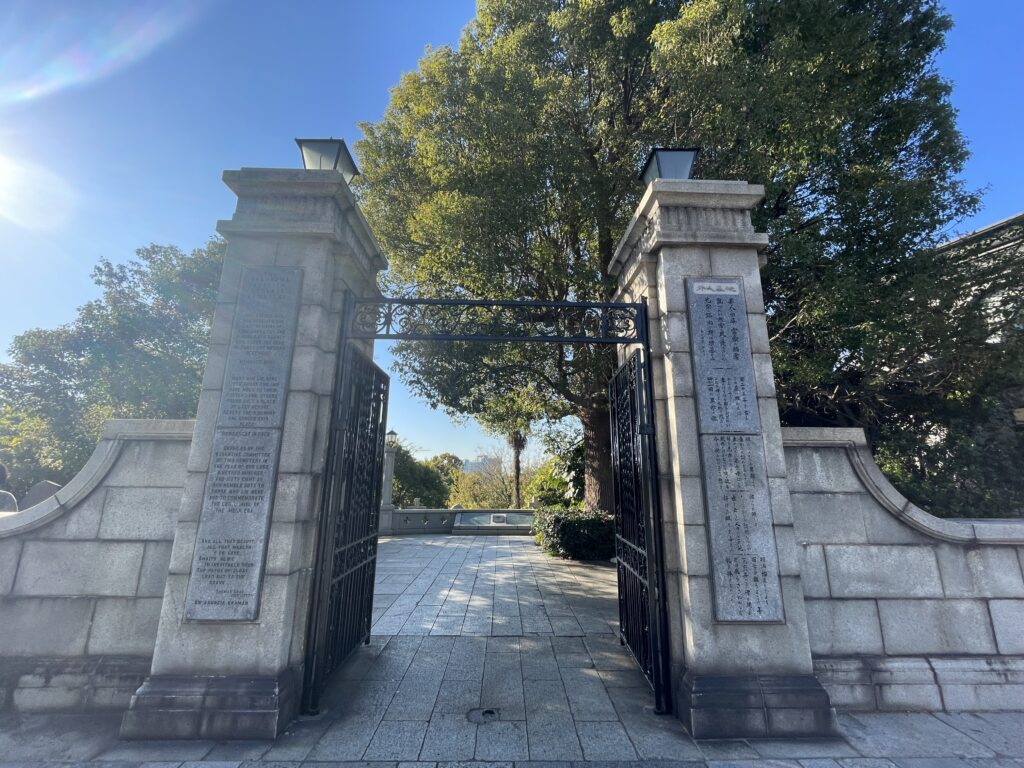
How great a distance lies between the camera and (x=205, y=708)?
113 inches

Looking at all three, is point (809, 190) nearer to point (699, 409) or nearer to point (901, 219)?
point (901, 219)

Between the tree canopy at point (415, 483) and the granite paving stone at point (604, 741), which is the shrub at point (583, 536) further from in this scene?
the tree canopy at point (415, 483)

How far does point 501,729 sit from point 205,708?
1.96 metres

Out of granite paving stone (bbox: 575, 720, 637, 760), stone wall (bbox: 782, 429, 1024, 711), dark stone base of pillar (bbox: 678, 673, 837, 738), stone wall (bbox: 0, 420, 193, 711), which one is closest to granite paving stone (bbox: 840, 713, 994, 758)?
stone wall (bbox: 782, 429, 1024, 711)

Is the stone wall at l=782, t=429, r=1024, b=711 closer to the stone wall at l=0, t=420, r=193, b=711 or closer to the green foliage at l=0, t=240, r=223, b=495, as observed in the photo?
the stone wall at l=0, t=420, r=193, b=711

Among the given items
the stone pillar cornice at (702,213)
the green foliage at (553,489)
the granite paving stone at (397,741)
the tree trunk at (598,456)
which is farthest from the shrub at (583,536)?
the stone pillar cornice at (702,213)

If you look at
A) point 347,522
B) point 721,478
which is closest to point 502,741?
point 347,522

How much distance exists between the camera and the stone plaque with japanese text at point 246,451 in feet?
10.2

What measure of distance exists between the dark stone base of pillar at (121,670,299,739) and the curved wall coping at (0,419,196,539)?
1545 millimetres

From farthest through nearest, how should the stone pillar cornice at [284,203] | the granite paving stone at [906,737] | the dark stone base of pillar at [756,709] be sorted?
the stone pillar cornice at [284,203] → the dark stone base of pillar at [756,709] → the granite paving stone at [906,737]

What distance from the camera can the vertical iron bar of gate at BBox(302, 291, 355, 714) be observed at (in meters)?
3.24

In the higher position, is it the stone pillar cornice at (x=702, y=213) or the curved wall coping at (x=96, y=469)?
the stone pillar cornice at (x=702, y=213)

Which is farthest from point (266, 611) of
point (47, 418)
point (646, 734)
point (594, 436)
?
point (47, 418)

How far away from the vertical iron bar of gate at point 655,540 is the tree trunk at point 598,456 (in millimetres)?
6402
